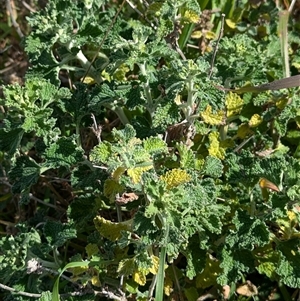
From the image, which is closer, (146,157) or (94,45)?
(146,157)

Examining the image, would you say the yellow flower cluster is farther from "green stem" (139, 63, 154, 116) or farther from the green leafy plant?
"green stem" (139, 63, 154, 116)

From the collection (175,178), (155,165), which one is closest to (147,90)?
(155,165)

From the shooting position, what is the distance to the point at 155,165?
2.33 metres

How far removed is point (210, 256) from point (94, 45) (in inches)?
40.6

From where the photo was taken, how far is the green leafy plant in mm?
2080

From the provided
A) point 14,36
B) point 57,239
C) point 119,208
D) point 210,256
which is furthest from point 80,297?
point 14,36

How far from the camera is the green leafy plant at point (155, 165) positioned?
2.08 metres

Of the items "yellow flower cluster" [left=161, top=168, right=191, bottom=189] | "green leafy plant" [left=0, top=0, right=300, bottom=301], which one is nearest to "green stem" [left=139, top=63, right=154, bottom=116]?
"green leafy plant" [left=0, top=0, right=300, bottom=301]

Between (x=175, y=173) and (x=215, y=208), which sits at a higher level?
(x=175, y=173)

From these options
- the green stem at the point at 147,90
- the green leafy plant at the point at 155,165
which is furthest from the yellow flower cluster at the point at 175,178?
the green stem at the point at 147,90

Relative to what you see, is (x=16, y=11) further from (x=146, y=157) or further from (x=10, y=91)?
(x=146, y=157)

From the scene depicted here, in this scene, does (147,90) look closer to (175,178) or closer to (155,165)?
(155,165)

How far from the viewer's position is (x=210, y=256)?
257 cm

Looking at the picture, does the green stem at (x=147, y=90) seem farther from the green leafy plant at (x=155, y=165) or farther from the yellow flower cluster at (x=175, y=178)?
the yellow flower cluster at (x=175, y=178)
